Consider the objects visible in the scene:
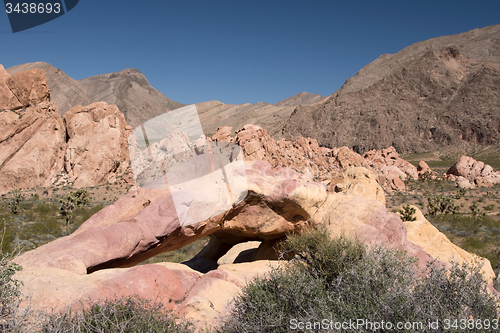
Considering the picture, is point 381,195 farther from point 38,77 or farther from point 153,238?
point 38,77

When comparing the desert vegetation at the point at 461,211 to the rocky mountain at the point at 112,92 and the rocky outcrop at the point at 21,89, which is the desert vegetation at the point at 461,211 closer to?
the rocky outcrop at the point at 21,89

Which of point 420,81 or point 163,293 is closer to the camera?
point 163,293

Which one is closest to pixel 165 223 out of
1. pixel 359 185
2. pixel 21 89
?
pixel 359 185

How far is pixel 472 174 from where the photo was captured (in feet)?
137

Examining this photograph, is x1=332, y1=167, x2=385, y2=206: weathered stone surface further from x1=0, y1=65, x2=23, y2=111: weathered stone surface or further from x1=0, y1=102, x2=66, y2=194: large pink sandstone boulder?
x1=0, y1=65, x2=23, y2=111: weathered stone surface

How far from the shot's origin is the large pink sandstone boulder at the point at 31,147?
29.2 meters

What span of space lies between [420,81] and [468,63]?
16.1 m

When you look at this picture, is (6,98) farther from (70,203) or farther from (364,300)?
(364,300)

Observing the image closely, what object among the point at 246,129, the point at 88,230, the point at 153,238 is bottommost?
the point at 153,238

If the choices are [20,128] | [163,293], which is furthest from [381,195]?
[20,128]

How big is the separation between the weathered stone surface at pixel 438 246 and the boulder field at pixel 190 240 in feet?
0.12

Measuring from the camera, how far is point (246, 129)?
95.5 feet

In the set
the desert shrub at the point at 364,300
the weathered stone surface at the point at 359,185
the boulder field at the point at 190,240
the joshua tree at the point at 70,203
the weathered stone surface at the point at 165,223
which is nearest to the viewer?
the desert shrub at the point at 364,300

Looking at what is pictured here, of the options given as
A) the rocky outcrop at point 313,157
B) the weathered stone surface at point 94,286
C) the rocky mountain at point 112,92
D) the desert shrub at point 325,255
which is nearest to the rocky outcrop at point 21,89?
the rocky outcrop at point 313,157
